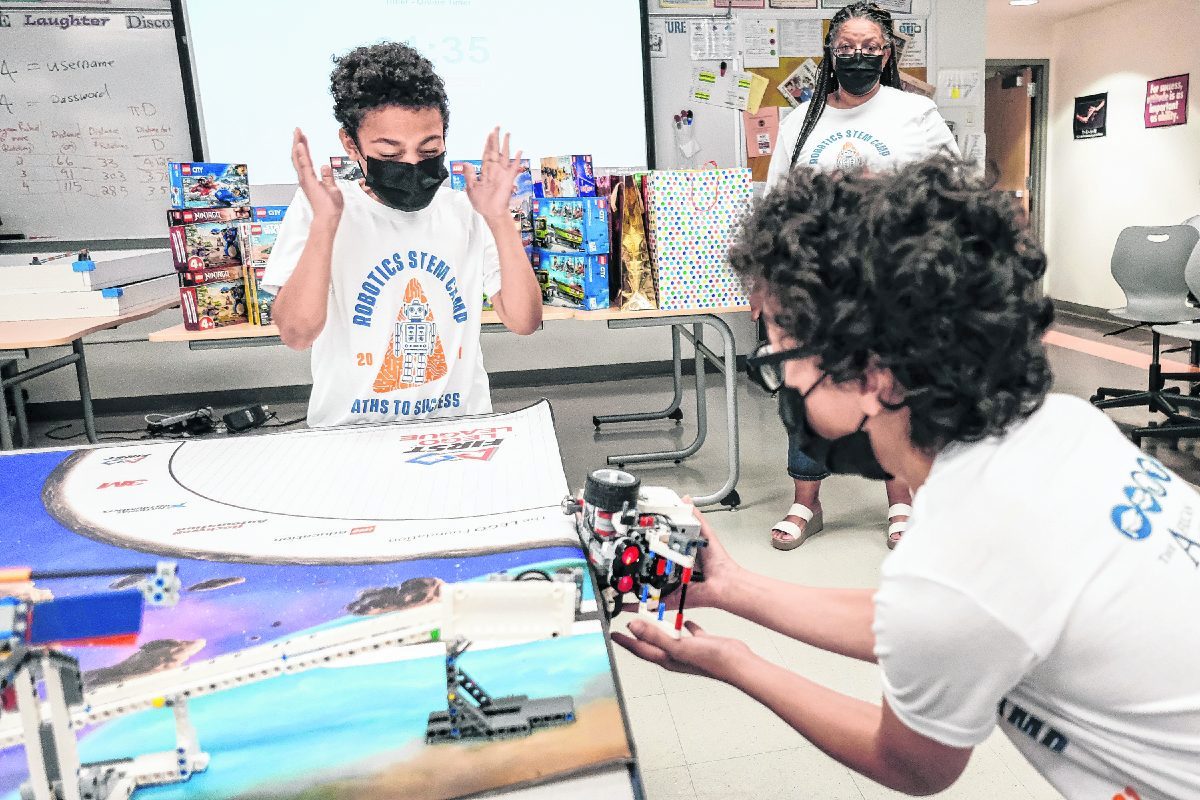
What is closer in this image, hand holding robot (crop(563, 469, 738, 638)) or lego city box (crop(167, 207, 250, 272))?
hand holding robot (crop(563, 469, 738, 638))

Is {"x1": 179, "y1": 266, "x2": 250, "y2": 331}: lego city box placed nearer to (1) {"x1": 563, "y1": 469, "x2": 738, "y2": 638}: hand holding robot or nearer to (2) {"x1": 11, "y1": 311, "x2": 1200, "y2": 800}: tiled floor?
(2) {"x1": 11, "y1": 311, "x2": 1200, "y2": 800}: tiled floor

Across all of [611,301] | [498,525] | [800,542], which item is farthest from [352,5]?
[498,525]

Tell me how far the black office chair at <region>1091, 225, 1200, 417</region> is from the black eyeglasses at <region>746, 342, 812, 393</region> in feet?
10.6

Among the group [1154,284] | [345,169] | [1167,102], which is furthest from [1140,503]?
[1167,102]

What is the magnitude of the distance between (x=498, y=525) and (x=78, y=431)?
3.90m

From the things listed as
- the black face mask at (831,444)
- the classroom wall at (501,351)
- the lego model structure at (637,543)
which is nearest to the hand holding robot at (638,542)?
the lego model structure at (637,543)

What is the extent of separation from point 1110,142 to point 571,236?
17.1ft

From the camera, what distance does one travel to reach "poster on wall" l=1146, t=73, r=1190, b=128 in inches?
213

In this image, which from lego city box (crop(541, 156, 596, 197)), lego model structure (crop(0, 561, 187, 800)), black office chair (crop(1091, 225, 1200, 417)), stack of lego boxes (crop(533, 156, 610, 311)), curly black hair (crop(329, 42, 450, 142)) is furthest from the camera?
black office chair (crop(1091, 225, 1200, 417))

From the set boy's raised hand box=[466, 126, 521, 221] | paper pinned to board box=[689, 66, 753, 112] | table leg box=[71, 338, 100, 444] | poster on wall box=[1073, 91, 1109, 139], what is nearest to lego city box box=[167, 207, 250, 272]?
table leg box=[71, 338, 100, 444]

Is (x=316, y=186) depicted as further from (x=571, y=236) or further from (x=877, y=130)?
(x=877, y=130)

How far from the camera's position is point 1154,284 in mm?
3572

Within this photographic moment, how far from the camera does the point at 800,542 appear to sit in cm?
261

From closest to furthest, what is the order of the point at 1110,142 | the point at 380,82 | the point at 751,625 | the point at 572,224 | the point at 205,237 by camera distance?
the point at 380,82
the point at 751,625
the point at 205,237
the point at 572,224
the point at 1110,142
